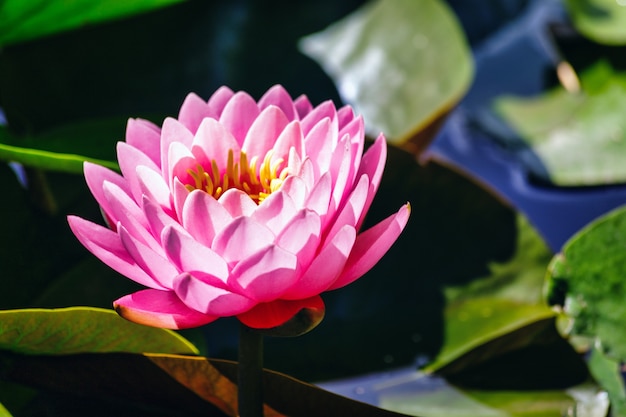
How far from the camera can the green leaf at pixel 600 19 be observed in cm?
150

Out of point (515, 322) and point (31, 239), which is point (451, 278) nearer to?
point (515, 322)

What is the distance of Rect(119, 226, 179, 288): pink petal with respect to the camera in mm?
631

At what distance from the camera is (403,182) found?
1.14 m

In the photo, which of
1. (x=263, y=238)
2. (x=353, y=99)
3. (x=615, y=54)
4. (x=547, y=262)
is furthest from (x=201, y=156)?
(x=615, y=54)

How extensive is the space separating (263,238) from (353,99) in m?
0.85

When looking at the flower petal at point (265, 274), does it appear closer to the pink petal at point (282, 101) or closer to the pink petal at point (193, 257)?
the pink petal at point (193, 257)

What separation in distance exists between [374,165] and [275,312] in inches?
7.2

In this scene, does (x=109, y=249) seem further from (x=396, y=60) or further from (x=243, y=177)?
(x=396, y=60)

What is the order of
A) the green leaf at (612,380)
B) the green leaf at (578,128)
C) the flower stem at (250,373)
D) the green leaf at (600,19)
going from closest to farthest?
the flower stem at (250,373) < the green leaf at (612,380) < the green leaf at (578,128) < the green leaf at (600,19)

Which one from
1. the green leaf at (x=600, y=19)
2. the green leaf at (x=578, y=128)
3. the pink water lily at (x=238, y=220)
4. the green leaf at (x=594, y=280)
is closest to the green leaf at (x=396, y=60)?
the green leaf at (x=578, y=128)

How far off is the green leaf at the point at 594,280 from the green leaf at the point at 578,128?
35cm

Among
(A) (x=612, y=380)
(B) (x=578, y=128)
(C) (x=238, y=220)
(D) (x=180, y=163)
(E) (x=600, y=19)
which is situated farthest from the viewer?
(E) (x=600, y=19)

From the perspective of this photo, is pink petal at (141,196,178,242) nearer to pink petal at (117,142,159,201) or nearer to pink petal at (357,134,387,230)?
pink petal at (117,142,159,201)

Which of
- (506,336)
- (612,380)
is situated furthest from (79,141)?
(612,380)
